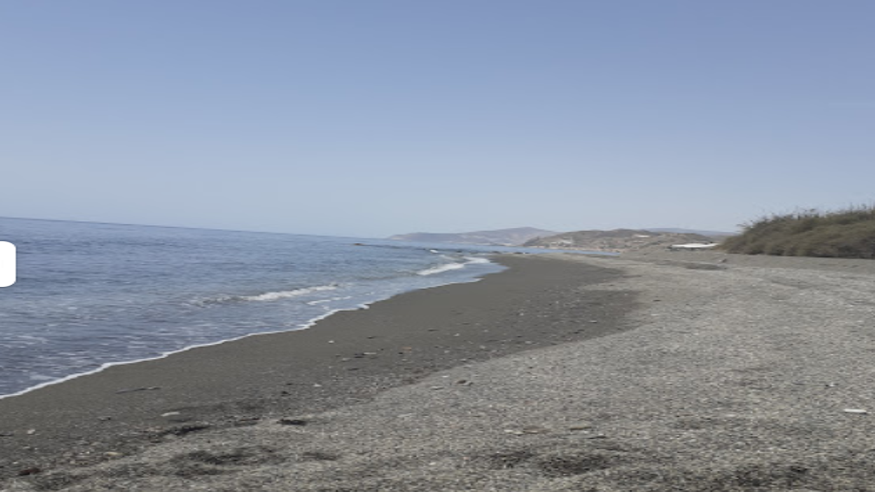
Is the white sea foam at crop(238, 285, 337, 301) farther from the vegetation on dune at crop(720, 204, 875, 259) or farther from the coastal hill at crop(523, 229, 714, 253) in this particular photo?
the coastal hill at crop(523, 229, 714, 253)

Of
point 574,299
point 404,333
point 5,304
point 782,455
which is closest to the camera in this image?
point 782,455

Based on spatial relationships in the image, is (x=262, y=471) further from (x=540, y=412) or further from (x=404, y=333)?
(x=404, y=333)

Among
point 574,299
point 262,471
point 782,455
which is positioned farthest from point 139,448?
point 574,299

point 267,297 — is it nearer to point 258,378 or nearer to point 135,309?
point 135,309

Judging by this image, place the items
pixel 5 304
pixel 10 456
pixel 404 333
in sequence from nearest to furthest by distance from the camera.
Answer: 1. pixel 10 456
2. pixel 404 333
3. pixel 5 304

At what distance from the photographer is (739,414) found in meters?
4.67

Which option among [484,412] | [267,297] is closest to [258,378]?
[484,412]

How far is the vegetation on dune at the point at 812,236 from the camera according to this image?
26.8 m

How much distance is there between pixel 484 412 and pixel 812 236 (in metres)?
30.9

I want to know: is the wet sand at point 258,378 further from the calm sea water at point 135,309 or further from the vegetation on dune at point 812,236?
the vegetation on dune at point 812,236

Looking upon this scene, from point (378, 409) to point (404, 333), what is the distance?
17.1 ft

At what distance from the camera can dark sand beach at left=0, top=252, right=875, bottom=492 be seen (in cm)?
352
